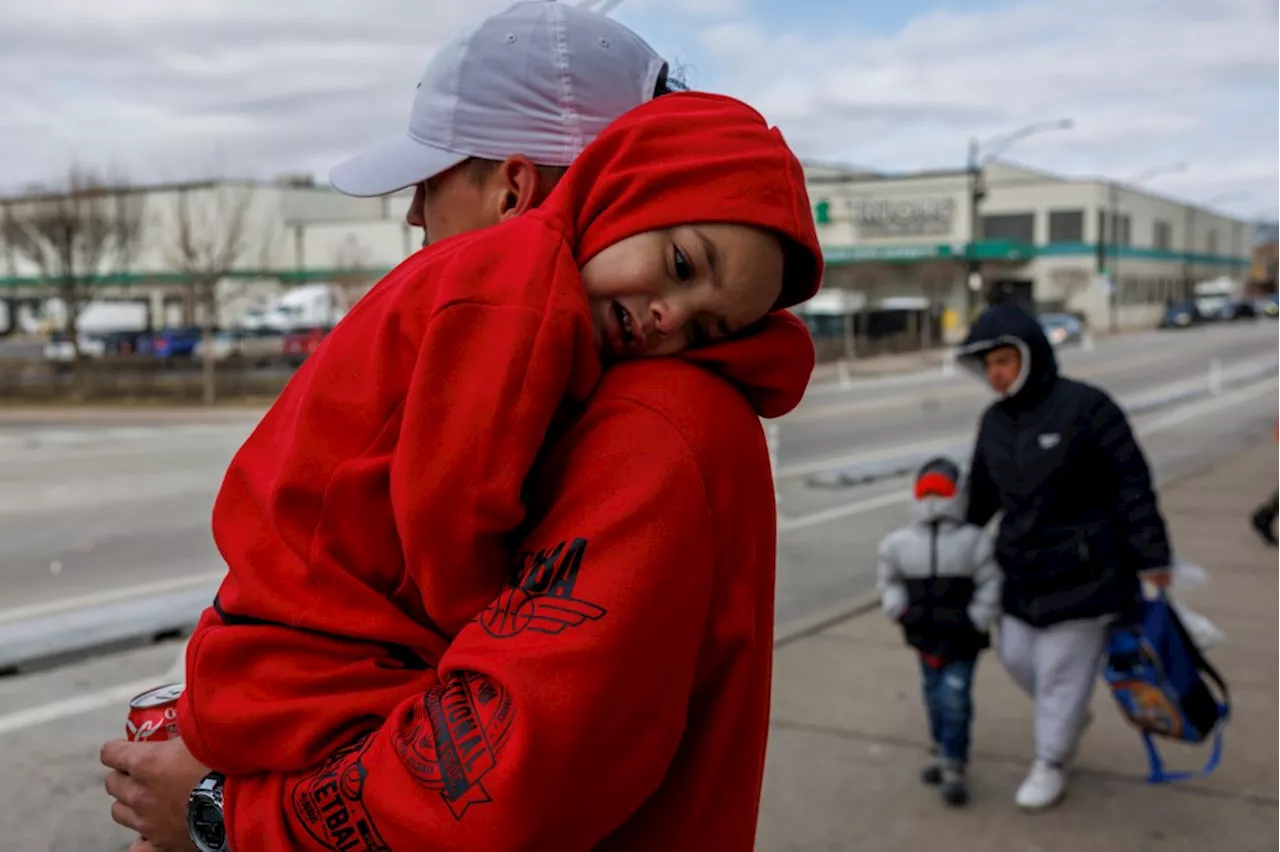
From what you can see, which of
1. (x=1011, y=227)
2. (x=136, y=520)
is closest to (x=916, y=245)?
(x=1011, y=227)

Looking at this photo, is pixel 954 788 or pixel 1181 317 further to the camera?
pixel 1181 317

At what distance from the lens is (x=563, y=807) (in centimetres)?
112

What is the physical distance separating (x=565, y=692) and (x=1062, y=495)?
4076mm

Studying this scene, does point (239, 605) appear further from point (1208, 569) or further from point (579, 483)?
point (1208, 569)

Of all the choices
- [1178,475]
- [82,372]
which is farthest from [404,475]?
[82,372]

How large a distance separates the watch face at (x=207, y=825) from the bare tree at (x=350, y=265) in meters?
47.6

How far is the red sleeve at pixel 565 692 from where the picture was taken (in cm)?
111

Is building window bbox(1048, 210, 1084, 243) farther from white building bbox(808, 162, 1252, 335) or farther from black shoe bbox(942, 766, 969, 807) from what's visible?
black shoe bbox(942, 766, 969, 807)

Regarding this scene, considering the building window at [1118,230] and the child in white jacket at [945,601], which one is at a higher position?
the building window at [1118,230]

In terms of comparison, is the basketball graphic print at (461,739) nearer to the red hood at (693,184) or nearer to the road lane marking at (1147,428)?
the red hood at (693,184)

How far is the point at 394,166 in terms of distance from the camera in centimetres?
155

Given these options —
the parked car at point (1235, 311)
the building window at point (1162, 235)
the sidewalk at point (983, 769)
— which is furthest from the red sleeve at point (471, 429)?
the building window at point (1162, 235)

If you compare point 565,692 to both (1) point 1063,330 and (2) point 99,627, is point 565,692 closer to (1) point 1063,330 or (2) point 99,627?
(2) point 99,627

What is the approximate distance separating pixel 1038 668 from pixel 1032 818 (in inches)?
21.5
